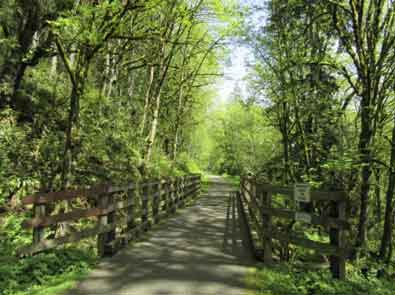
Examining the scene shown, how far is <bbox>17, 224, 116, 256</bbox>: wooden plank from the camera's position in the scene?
4.02 metres

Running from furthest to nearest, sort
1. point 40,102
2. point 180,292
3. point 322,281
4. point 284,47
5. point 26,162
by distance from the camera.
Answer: point 284,47, point 40,102, point 26,162, point 322,281, point 180,292

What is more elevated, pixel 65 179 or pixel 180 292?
pixel 65 179

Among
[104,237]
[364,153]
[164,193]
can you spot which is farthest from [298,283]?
[164,193]

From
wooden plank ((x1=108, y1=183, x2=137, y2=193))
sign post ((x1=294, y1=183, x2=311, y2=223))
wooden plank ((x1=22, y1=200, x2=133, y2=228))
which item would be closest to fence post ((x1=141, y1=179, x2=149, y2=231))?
wooden plank ((x1=108, y1=183, x2=137, y2=193))

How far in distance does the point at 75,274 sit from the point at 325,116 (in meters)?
8.65

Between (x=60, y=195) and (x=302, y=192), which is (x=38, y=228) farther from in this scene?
(x=302, y=192)

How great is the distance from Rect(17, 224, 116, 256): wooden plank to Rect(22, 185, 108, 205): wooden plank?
56 cm

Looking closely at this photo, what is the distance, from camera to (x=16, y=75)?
927 cm

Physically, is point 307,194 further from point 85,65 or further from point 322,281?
point 85,65

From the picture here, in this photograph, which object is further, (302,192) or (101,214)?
(101,214)

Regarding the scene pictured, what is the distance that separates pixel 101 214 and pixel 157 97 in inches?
310

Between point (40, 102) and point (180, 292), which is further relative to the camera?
point (40, 102)

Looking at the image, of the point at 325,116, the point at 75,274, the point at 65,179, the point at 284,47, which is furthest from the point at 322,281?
the point at 284,47

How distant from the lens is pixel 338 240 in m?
4.43
